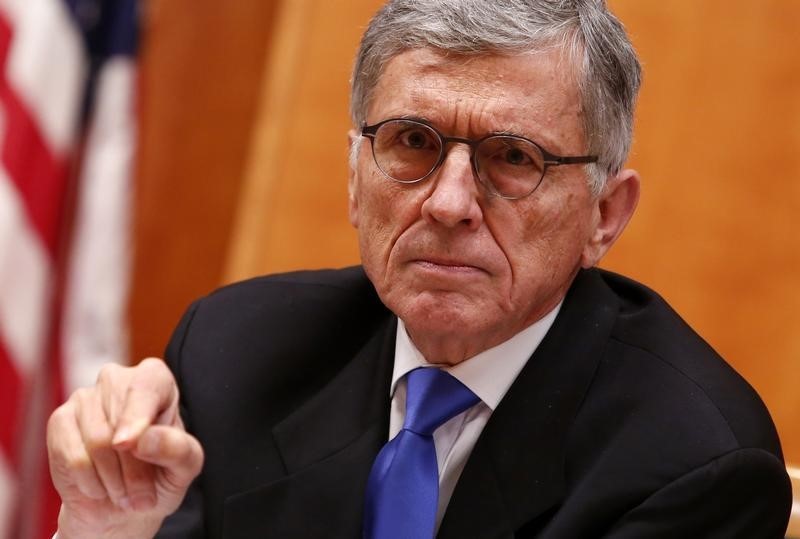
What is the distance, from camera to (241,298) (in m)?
1.88

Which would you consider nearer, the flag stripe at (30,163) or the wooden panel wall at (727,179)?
the wooden panel wall at (727,179)

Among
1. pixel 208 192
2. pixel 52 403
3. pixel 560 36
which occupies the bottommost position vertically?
pixel 52 403

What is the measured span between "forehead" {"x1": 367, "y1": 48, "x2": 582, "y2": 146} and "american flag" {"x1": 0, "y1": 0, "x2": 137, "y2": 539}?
4.03 feet

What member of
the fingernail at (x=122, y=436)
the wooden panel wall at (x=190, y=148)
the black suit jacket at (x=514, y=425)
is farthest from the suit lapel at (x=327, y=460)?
the wooden panel wall at (x=190, y=148)

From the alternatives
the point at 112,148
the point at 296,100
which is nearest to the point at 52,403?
the point at 112,148

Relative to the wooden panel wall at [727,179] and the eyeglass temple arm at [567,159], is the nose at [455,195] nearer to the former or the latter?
the eyeglass temple arm at [567,159]

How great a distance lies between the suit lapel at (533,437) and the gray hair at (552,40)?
0.22m

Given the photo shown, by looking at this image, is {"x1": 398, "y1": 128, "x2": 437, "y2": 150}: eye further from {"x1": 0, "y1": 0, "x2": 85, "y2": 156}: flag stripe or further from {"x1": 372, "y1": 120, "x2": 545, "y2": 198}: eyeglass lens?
{"x1": 0, "y1": 0, "x2": 85, "y2": 156}: flag stripe

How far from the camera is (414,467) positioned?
1561 millimetres

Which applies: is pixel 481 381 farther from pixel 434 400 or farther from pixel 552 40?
pixel 552 40

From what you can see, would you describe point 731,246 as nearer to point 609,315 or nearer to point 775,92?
point 775,92

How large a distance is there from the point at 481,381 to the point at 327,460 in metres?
0.26

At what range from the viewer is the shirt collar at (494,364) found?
1.62 m

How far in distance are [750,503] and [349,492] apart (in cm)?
56
